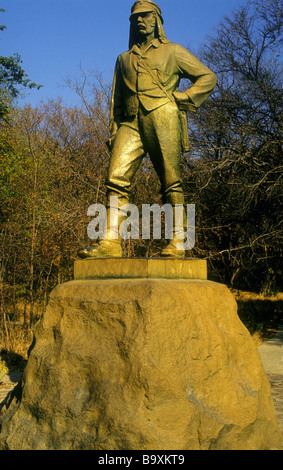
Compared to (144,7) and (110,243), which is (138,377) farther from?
(144,7)

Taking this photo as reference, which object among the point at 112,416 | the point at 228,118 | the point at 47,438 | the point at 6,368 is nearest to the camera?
the point at 112,416

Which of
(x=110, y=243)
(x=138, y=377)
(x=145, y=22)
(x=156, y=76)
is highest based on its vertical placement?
(x=145, y=22)

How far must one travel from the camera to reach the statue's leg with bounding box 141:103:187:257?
13.1 ft

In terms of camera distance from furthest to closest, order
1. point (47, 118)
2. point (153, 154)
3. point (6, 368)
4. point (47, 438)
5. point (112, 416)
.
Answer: point (47, 118) → point (6, 368) → point (153, 154) → point (47, 438) → point (112, 416)

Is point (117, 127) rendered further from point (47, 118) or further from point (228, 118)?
point (47, 118)

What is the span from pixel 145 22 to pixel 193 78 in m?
0.62

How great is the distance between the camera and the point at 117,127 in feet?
14.1

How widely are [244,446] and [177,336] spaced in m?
0.84

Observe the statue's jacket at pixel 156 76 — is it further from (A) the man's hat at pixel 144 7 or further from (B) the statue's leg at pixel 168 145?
(A) the man's hat at pixel 144 7

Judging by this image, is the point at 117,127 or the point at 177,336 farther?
the point at 117,127

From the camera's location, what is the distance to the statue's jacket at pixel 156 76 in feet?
13.2

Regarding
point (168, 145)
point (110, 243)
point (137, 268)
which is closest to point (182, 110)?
point (168, 145)

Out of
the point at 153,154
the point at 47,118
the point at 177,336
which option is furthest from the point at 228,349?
the point at 47,118

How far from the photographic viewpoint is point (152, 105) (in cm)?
399
